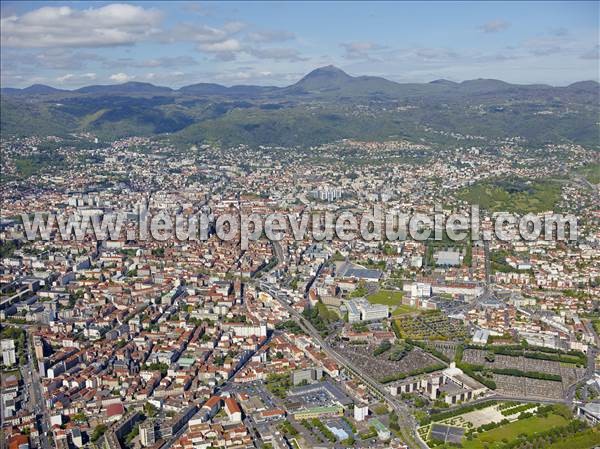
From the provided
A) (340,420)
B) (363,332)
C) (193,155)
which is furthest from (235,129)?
(340,420)

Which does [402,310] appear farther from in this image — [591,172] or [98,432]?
[591,172]

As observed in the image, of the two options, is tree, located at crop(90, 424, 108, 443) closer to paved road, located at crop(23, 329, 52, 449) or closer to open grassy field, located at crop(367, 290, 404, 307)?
paved road, located at crop(23, 329, 52, 449)

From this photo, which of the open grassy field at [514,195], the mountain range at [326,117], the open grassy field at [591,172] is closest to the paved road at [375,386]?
the open grassy field at [514,195]

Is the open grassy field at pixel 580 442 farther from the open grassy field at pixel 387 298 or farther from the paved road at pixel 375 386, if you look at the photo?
the open grassy field at pixel 387 298

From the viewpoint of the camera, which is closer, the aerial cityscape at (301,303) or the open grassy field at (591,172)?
the aerial cityscape at (301,303)

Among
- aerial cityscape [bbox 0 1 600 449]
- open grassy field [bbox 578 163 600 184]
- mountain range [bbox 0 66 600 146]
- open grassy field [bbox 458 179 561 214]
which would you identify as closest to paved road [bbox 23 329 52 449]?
aerial cityscape [bbox 0 1 600 449]

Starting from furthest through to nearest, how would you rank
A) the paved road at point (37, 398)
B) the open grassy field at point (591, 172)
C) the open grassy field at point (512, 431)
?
1. the open grassy field at point (591, 172)
2. the paved road at point (37, 398)
3. the open grassy field at point (512, 431)

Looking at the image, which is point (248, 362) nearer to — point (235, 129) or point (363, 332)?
point (363, 332)
